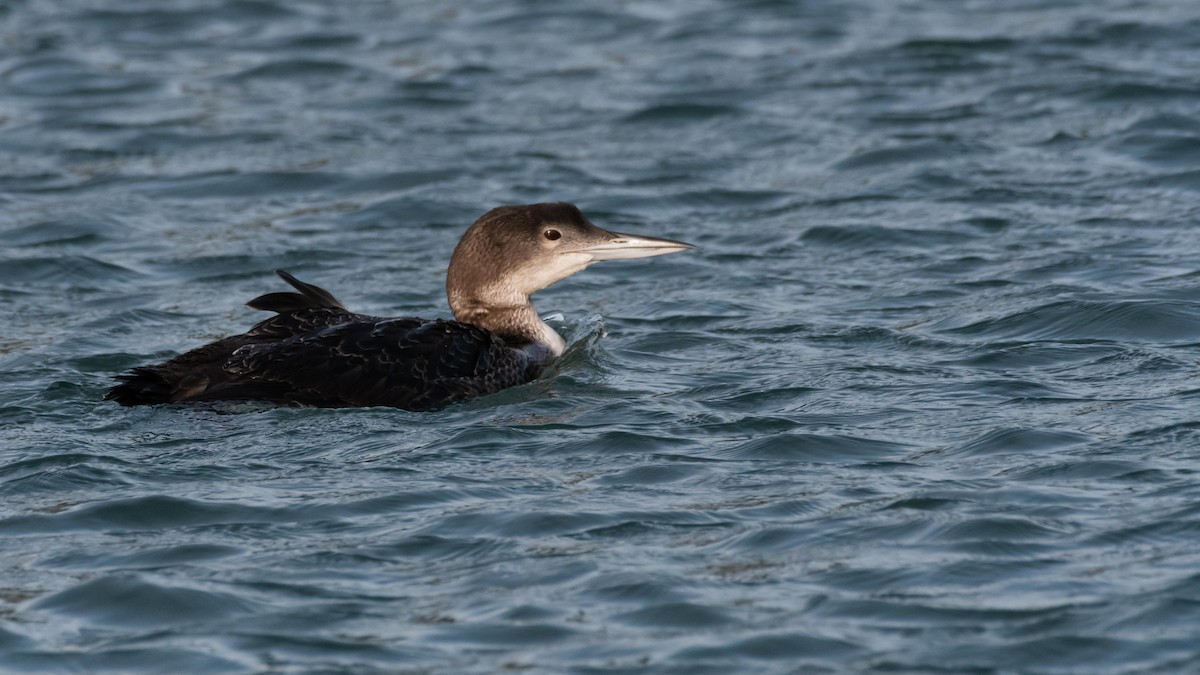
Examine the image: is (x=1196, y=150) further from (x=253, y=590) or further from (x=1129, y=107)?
(x=253, y=590)

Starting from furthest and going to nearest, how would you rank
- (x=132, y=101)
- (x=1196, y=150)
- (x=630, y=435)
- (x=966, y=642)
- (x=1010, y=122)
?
(x=132, y=101) < (x=1010, y=122) < (x=1196, y=150) < (x=630, y=435) < (x=966, y=642)

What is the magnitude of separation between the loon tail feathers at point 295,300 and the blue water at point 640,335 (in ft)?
2.84

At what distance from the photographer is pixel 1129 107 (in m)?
13.5

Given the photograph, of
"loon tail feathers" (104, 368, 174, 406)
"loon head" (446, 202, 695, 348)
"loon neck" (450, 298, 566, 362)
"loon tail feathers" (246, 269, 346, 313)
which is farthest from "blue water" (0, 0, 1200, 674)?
"loon tail feathers" (246, 269, 346, 313)

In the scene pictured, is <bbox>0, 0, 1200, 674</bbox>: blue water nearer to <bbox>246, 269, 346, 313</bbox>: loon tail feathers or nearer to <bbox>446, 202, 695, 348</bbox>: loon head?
<bbox>446, 202, 695, 348</bbox>: loon head

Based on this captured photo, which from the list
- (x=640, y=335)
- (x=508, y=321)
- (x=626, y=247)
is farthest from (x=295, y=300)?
(x=640, y=335)

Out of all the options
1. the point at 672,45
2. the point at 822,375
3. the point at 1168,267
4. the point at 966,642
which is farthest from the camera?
the point at 672,45

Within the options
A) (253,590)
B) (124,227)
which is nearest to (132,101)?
(124,227)

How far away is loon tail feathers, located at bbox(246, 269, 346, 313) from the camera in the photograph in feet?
26.7

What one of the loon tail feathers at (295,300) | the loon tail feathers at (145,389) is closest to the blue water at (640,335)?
the loon tail feathers at (145,389)

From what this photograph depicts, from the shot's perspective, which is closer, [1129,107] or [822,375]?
[822,375]

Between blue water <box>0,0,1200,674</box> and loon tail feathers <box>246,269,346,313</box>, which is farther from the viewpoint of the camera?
loon tail feathers <box>246,269,346,313</box>

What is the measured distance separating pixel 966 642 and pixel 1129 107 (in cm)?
904

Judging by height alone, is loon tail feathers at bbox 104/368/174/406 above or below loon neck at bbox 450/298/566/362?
above
